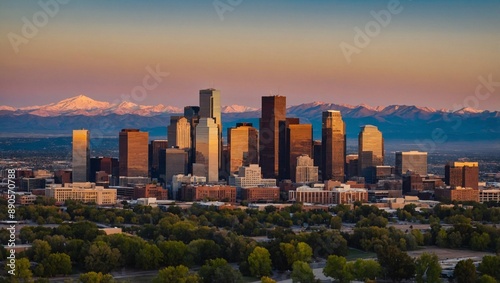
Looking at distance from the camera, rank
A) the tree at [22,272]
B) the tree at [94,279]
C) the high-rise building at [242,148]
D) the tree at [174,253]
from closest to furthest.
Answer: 1. the tree at [94,279]
2. the tree at [22,272]
3. the tree at [174,253]
4. the high-rise building at [242,148]

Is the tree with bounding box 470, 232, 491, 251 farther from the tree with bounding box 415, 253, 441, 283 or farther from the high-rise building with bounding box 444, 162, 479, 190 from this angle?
the high-rise building with bounding box 444, 162, 479, 190

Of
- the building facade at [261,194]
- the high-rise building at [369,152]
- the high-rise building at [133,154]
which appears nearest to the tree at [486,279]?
the building facade at [261,194]

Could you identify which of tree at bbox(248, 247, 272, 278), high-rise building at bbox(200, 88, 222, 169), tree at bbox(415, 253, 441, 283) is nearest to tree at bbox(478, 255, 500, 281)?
tree at bbox(415, 253, 441, 283)

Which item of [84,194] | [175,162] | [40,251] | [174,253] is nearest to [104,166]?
[175,162]

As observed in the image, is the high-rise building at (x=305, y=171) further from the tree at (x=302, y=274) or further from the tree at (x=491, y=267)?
the tree at (x=302, y=274)

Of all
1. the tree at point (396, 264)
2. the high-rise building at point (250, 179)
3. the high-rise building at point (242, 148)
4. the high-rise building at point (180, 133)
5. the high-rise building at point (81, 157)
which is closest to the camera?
the tree at point (396, 264)

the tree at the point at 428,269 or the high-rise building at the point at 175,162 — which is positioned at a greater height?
the high-rise building at the point at 175,162
